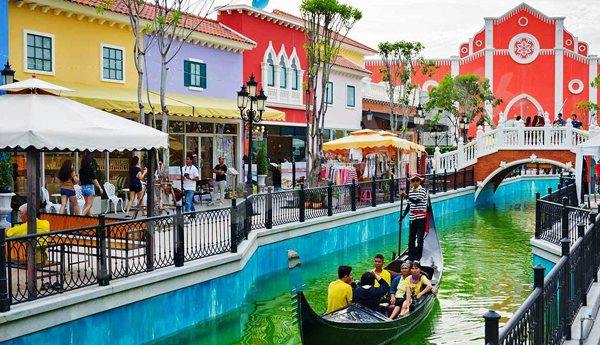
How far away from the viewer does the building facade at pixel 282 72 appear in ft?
85.0

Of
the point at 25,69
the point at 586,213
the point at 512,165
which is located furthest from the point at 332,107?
the point at 586,213

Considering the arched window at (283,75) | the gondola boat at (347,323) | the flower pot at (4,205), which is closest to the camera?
the gondola boat at (347,323)

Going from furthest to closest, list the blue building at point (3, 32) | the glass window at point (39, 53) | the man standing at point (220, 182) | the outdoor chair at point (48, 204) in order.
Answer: the man standing at point (220, 182)
the glass window at point (39, 53)
the outdoor chair at point (48, 204)
the blue building at point (3, 32)

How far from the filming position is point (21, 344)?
7680mm

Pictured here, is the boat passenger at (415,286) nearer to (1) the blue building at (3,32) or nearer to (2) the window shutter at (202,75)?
(1) the blue building at (3,32)

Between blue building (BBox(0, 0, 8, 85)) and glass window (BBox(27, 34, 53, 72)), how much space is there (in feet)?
3.26

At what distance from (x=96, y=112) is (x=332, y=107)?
22.3 metres

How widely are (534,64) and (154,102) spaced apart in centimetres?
4570

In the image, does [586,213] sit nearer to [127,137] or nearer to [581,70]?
[127,137]

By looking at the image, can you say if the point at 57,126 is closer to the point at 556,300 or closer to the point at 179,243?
the point at 179,243

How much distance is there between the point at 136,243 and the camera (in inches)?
397

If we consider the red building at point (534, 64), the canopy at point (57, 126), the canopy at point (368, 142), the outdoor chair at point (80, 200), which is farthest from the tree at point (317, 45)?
the red building at point (534, 64)

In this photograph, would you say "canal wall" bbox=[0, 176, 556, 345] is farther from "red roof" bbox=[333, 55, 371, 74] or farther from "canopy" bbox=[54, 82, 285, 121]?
"red roof" bbox=[333, 55, 371, 74]

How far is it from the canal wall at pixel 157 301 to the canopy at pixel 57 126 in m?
2.05
